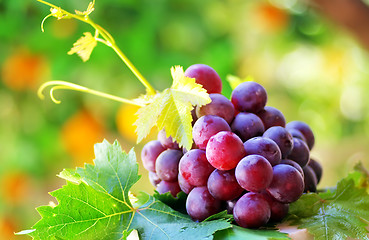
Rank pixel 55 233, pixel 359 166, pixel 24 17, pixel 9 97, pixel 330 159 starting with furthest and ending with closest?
pixel 330 159 → pixel 9 97 → pixel 24 17 → pixel 359 166 → pixel 55 233

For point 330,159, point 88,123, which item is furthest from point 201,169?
point 330,159

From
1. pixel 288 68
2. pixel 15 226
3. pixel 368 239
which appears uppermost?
pixel 288 68

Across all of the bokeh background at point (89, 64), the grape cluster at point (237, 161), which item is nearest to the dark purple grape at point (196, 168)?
the grape cluster at point (237, 161)

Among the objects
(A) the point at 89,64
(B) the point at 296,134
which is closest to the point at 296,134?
(B) the point at 296,134

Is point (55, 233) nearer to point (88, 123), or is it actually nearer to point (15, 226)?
point (88, 123)

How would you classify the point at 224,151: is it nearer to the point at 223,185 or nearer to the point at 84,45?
the point at 223,185

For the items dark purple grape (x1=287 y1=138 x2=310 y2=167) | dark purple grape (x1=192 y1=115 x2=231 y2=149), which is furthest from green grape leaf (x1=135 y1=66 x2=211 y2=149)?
dark purple grape (x1=287 y1=138 x2=310 y2=167)

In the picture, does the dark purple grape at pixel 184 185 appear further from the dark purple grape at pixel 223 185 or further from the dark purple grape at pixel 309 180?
the dark purple grape at pixel 309 180
